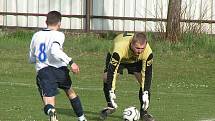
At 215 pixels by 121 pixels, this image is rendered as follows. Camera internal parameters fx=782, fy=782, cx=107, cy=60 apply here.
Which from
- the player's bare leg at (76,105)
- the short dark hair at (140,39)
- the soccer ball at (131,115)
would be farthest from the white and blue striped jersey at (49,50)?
the soccer ball at (131,115)

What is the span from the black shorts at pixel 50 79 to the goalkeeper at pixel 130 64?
120 centimetres

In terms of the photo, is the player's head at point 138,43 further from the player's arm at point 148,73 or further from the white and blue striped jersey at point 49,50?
the white and blue striped jersey at point 49,50

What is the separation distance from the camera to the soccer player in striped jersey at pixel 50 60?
11.4m

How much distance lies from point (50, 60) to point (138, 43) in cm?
144

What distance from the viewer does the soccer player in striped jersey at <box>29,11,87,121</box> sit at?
11.4 m

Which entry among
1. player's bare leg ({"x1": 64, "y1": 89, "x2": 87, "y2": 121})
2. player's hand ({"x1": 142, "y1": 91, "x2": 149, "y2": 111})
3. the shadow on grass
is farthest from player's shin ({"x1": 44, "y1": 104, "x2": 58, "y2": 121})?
player's hand ({"x1": 142, "y1": 91, "x2": 149, "y2": 111})

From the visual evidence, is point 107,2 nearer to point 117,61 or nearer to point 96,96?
point 96,96

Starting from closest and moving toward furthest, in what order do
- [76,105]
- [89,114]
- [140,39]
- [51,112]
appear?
[51,112] → [76,105] → [140,39] → [89,114]

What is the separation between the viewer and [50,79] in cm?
1159

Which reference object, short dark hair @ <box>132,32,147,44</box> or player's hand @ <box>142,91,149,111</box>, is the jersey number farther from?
player's hand @ <box>142,91,149,111</box>

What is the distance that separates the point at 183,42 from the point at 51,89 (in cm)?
1497

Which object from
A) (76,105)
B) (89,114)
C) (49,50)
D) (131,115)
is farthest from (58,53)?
(89,114)

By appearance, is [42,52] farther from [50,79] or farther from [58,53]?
[50,79]

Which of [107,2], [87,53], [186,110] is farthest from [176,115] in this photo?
[107,2]
